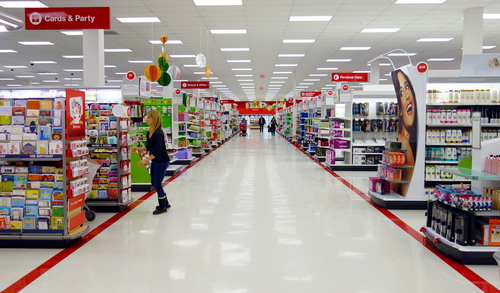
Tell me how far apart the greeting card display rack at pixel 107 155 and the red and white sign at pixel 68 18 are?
122 cm

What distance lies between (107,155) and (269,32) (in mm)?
6663

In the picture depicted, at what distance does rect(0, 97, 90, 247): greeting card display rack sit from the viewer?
4.03 meters

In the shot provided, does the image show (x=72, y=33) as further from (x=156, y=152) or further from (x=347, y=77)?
(x=347, y=77)

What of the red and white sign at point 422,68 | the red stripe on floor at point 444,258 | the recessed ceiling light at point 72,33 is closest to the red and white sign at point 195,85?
the recessed ceiling light at point 72,33

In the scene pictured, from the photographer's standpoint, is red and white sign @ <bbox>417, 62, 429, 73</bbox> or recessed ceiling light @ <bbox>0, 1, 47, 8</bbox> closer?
red and white sign @ <bbox>417, 62, 429, 73</bbox>

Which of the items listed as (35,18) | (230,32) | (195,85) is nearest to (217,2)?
(230,32)

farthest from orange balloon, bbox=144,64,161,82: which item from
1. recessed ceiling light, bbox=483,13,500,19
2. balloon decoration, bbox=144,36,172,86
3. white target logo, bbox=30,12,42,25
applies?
recessed ceiling light, bbox=483,13,500,19

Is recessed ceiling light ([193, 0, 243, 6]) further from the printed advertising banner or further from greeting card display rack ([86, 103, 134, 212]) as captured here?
the printed advertising banner

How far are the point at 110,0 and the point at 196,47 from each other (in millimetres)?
5115

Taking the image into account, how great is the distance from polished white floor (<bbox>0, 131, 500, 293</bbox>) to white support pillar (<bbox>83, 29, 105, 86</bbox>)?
2964 mm

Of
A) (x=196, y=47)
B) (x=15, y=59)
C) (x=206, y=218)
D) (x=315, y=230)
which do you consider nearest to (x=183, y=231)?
(x=206, y=218)

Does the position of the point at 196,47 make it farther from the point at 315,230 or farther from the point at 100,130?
the point at 315,230

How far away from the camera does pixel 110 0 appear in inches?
302

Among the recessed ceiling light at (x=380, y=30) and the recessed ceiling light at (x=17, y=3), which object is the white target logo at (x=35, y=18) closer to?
the recessed ceiling light at (x=17, y=3)
